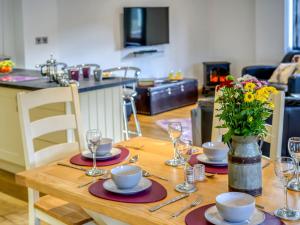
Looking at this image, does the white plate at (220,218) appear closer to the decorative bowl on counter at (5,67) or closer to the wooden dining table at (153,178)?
the wooden dining table at (153,178)

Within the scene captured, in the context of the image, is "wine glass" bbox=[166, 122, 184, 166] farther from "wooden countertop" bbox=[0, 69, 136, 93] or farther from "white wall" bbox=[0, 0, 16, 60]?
"white wall" bbox=[0, 0, 16, 60]

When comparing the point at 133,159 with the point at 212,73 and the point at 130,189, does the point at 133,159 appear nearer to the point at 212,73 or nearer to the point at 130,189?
the point at 130,189

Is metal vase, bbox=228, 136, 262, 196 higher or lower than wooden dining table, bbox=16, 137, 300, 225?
higher

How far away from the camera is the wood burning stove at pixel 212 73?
9125 millimetres

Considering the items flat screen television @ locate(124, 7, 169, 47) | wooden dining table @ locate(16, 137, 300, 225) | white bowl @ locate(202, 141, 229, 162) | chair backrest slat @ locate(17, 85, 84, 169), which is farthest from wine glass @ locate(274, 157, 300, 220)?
flat screen television @ locate(124, 7, 169, 47)

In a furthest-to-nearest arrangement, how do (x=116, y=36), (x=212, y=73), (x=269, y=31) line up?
(x=212, y=73) < (x=269, y=31) < (x=116, y=36)

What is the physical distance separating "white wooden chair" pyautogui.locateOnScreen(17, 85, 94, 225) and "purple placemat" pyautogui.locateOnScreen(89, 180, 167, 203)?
1.41ft

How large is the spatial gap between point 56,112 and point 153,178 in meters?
2.26

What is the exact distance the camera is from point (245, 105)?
1824 mm

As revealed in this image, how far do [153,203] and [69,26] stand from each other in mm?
5660

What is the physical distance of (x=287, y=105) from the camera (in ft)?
13.6

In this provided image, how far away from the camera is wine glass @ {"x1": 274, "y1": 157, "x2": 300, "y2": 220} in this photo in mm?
1707

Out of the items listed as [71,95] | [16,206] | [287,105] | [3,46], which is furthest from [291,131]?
[3,46]

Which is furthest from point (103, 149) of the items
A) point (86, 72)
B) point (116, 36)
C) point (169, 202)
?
point (116, 36)
